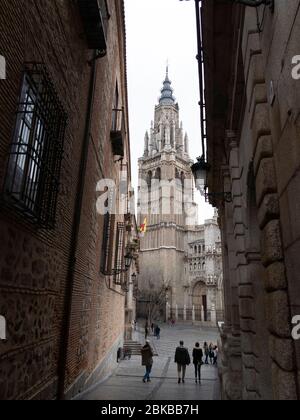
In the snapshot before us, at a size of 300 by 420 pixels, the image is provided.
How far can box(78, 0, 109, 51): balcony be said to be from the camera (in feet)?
20.2

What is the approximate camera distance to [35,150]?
3736 millimetres

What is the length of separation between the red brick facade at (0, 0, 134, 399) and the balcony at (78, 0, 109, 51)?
0.17 meters

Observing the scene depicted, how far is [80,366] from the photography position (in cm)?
741

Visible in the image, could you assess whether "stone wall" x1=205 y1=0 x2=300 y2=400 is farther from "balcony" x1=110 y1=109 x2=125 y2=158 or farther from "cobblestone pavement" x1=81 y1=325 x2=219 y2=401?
"balcony" x1=110 y1=109 x2=125 y2=158

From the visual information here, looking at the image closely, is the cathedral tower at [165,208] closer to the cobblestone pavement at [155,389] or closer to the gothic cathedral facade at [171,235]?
the gothic cathedral facade at [171,235]

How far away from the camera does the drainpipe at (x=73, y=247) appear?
5.64 m

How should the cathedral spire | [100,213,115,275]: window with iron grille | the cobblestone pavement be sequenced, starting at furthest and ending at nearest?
the cathedral spire < [100,213,115,275]: window with iron grille < the cobblestone pavement

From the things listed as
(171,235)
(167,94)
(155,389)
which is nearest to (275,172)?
(155,389)

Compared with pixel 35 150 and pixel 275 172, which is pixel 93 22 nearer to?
pixel 35 150

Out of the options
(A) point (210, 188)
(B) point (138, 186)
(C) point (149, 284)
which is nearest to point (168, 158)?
(B) point (138, 186)

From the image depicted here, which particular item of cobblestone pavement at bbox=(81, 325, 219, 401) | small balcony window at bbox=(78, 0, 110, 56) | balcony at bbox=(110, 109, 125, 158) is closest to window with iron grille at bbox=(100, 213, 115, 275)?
balcony at bbox=(110, 109, 125, 158)

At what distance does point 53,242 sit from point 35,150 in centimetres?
184

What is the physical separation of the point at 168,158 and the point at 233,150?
209ft
